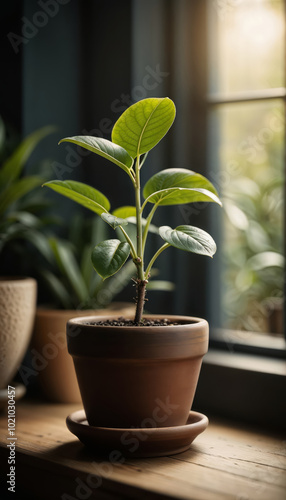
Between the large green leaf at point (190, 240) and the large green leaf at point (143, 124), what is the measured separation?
195 millimetres

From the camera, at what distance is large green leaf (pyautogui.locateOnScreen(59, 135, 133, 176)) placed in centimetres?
118

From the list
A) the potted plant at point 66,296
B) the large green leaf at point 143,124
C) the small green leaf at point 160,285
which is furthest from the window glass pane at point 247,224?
the large green leaf at point 143,124

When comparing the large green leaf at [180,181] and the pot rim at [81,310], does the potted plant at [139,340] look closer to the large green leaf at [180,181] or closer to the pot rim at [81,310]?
the large green leaf at [180,181]

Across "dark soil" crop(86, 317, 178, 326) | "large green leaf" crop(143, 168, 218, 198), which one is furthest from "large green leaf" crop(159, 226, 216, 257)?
"dark soil" crop(86, 317, 178, 326)

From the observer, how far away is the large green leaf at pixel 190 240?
1.15 meters

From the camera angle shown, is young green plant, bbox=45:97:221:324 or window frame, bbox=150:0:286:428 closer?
young green plant, bbox=45:97:221:324

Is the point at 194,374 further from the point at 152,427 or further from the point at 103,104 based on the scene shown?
the point at 103,104

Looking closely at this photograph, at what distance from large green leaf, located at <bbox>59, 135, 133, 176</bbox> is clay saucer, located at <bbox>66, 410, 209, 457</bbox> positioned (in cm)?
53

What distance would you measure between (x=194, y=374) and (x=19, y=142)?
94cm

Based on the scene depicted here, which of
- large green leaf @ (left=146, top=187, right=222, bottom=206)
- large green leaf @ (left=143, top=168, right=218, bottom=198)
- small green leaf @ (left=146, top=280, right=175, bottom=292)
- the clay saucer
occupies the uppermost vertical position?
large green leaf @ (left=143, top=168, right=218, bottom=198)

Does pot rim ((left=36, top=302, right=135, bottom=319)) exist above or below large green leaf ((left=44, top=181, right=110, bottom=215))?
below

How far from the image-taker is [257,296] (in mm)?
1954

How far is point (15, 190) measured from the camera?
162 cm

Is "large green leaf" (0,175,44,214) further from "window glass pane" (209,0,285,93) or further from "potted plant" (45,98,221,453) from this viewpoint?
"window glass pane" (209,0,285,93)
